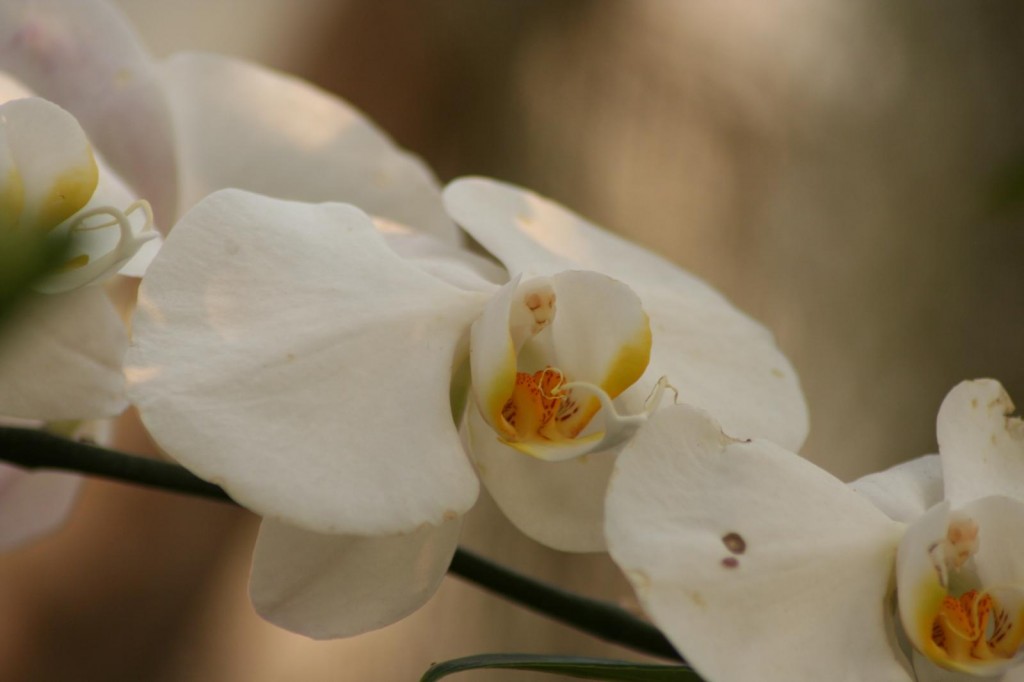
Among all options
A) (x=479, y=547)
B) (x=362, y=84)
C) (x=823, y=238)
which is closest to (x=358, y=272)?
(x=479, y=547)

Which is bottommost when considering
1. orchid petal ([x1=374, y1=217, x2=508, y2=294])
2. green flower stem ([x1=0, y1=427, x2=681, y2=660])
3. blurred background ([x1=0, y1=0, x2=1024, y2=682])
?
blurred background ([x1=0, y1=0, x2=1024, y2=682])

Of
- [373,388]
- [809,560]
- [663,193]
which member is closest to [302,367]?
[373,388]

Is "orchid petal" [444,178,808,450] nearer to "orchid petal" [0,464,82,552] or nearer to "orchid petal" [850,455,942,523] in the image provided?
"orchid petal" [850,455,942,523]

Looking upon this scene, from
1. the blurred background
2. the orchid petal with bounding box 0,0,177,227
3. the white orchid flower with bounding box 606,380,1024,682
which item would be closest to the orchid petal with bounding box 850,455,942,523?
the white orchid flower with bounding box 606,380,1024,682

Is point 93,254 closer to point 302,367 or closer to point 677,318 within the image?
point 302,367

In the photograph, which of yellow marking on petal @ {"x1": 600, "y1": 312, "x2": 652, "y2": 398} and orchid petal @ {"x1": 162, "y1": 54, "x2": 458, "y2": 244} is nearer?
yellow marking on petal @ {"x1": 600, "y1": 312, "x2": 652, "y2": 398}

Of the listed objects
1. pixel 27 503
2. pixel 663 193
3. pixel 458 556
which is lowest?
pixel 663 193
